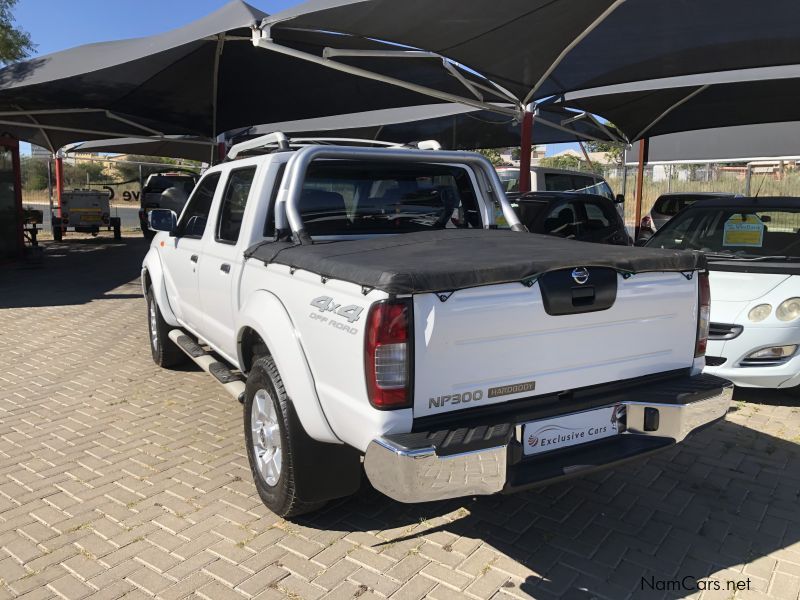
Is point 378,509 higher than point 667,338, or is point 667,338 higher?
point 667,338

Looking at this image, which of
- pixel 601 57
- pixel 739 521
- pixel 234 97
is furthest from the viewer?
pixel 234 97

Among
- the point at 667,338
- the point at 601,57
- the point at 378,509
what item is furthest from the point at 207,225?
the point at 601,57

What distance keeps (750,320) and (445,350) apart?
11.9ft

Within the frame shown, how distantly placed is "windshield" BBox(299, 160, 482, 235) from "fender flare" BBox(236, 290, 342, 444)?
69cm

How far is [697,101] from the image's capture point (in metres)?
14.2

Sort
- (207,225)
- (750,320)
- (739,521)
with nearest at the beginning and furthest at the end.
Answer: (739,521)
(207,225)
(750,320)

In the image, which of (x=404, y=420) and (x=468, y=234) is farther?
(x=468, y=234)

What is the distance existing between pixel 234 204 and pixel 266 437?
5.71ft

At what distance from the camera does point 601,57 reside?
33.1ft

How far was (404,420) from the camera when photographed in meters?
2.62

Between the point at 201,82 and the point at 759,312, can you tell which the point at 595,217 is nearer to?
the point at 759,312

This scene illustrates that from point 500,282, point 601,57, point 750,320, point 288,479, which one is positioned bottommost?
point 288,479

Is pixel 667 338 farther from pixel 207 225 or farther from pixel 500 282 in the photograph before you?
pixel 207 225

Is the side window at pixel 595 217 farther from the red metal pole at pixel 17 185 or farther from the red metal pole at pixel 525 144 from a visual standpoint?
the red metal pole at pixel 17 185
